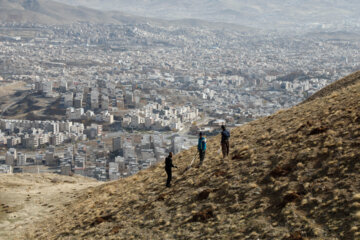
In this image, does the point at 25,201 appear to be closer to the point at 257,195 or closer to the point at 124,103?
the point at 257,195

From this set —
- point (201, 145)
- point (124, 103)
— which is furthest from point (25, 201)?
point (124, 103)

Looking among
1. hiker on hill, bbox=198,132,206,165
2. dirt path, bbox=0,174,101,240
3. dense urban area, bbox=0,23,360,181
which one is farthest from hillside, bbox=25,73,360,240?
dense urban area, bbox=0,23,360,181

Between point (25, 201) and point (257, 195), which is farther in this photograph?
point (25, 201)

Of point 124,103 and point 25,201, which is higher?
point 25,201

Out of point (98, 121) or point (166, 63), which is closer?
point (98, 121)

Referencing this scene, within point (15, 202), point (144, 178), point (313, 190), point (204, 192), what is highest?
point (313, 190)

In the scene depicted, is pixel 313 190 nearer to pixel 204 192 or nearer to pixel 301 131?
pixel 204 192

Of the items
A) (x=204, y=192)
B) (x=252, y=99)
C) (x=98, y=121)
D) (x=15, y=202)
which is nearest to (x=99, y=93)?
(x=98, y=121)
